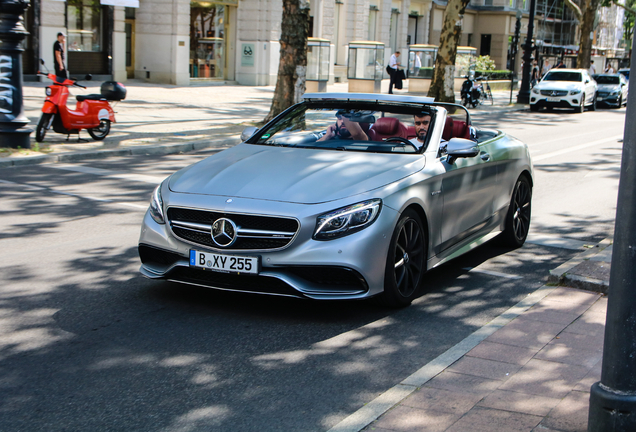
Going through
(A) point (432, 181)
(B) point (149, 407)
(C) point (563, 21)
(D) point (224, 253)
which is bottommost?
(B) point (149, 407)

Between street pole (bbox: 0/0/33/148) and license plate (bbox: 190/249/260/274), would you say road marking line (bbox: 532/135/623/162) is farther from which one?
license plate (bbox: 190/249/260/274)

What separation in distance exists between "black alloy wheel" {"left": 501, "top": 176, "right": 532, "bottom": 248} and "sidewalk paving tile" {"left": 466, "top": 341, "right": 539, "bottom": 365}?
9.83ft

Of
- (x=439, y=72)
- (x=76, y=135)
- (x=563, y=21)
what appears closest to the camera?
(x=76, y=135)

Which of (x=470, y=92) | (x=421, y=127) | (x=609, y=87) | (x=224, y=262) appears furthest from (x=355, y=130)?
(x=609, y=87)

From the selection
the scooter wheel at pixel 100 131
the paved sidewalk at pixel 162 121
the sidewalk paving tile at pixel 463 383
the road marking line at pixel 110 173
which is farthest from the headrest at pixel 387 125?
the scooter wheel at pixel 100 131

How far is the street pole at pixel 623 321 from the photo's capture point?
10.7 ft

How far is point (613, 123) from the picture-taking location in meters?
26.9

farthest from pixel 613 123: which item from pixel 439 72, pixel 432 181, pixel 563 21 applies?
pixel 563 21

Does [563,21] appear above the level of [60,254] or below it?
above

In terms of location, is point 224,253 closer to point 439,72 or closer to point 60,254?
point 60,254

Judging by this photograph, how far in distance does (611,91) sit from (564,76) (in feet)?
A: 13.6

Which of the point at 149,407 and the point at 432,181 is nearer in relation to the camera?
the point at 149,407

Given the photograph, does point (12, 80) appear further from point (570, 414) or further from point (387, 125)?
point (570, 414)

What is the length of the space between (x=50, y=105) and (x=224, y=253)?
33.0 feet
